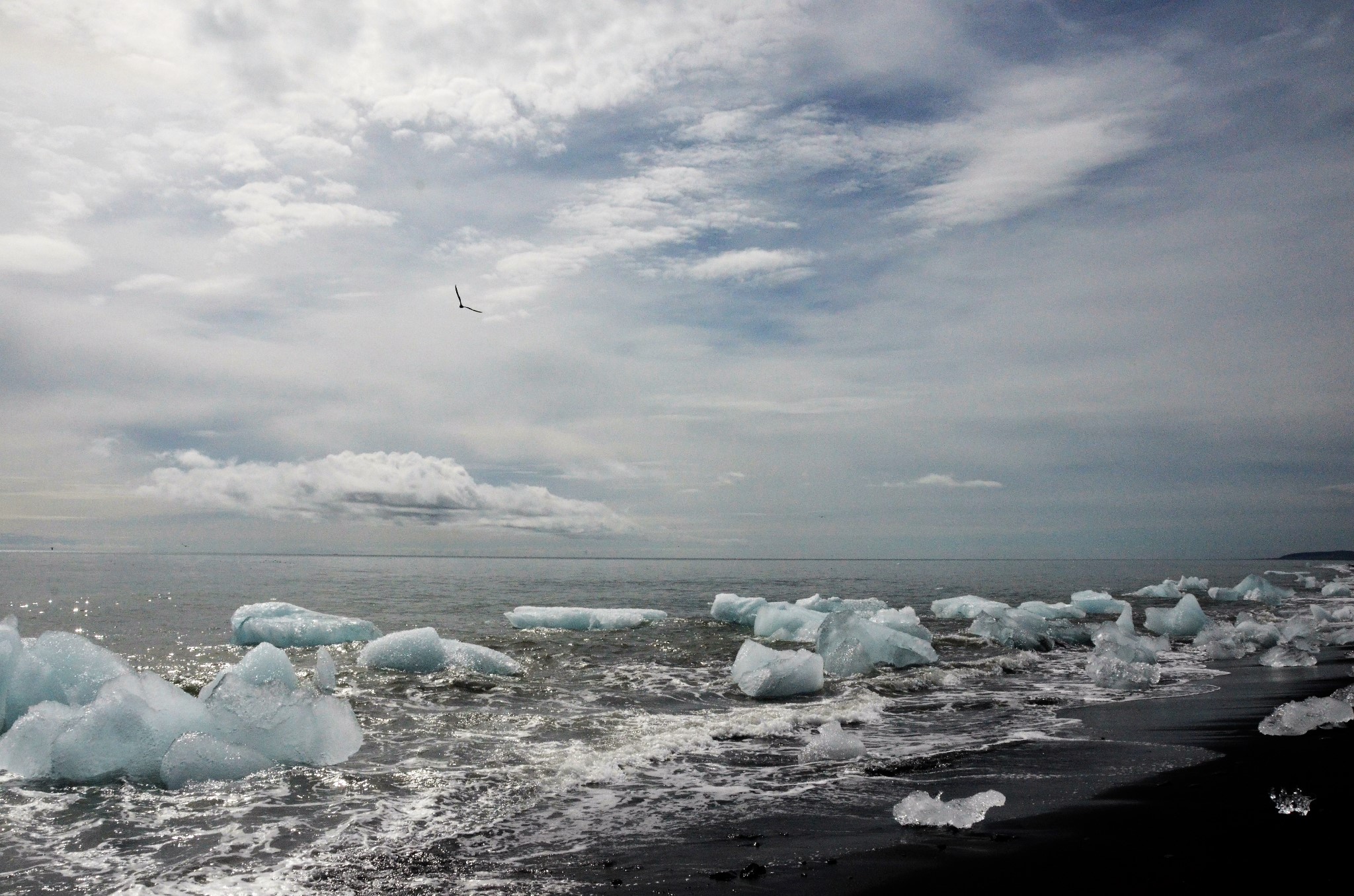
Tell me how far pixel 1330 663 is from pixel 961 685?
6.53 meters

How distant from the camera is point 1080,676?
11898 mm

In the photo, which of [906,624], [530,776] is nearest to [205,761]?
[530,776]

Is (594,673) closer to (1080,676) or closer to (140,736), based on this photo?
(140,736)

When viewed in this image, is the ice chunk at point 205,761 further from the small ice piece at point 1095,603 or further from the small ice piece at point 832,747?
the small ice piece at point 1095,603

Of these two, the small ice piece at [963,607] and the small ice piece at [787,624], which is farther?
the small ice piece at [963,607]

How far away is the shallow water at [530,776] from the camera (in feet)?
14.6

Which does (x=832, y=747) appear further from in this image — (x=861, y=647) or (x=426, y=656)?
(x=426, y=656)

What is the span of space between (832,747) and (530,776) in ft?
8.65

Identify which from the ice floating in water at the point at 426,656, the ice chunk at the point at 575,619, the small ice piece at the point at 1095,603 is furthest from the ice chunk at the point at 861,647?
the small ice piece at the point at 1095,603

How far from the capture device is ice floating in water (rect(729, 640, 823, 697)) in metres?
10.2

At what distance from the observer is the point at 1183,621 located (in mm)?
18281

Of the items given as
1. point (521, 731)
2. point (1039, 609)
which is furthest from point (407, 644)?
point (1039, 609)

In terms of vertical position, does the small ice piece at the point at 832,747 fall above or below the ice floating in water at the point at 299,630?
above

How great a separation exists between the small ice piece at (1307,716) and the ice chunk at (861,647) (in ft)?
18.4
